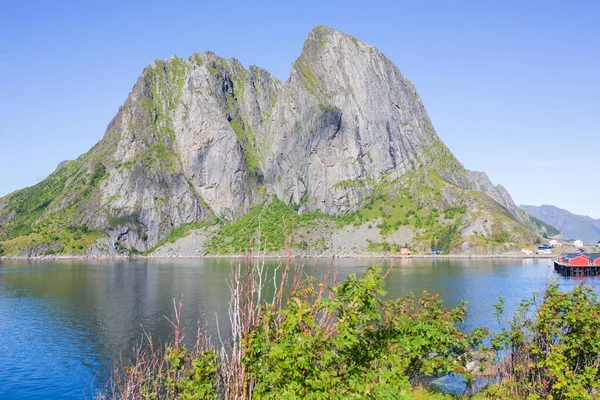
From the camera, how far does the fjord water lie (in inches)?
1735

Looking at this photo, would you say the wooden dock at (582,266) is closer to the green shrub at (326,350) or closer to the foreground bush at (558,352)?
the foreground bush at (558,352)

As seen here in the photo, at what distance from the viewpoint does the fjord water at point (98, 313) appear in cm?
4406

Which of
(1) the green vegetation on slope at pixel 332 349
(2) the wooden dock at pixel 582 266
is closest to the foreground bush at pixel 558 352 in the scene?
(1) the green vegetation on slope at pixel 332 349

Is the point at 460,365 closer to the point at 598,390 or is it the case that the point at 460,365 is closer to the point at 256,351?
the point at 598,390

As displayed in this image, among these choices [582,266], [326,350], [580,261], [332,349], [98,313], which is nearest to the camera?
[326,350]

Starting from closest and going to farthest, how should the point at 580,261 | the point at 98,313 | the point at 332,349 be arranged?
the point at 332,349
the point at 98,313
the point at 580,261

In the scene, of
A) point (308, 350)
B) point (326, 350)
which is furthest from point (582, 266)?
point (308, 350)

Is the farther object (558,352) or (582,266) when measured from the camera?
(582,266)

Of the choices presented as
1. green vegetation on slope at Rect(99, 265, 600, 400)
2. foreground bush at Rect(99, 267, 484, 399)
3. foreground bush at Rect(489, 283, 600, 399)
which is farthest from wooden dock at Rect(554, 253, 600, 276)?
foreground bush at Rect(99, 267, 484, 399)

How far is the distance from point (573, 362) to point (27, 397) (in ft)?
131

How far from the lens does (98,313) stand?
247ft

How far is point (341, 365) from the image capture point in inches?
556

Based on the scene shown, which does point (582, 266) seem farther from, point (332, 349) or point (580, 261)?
point (332, 349)

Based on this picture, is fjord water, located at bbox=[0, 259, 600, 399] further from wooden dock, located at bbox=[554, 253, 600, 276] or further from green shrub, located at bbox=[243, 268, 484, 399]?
wooden dock, located at bbox=[554, 253, 600, 276]
